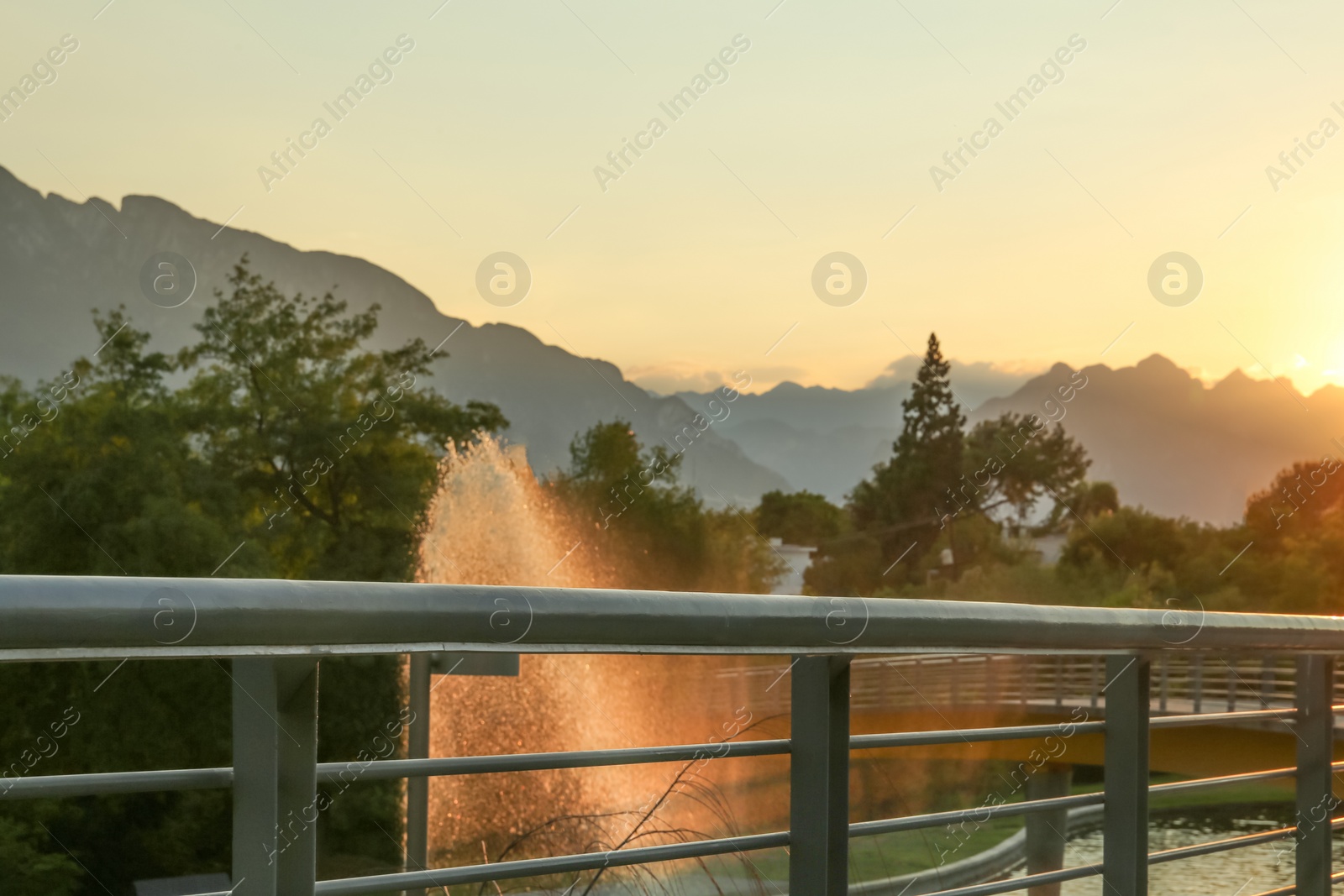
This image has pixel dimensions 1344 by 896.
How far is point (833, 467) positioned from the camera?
7831 cm

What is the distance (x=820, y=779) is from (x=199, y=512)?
91.2 ft

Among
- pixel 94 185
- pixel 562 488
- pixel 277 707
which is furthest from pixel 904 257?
pixel 277 707

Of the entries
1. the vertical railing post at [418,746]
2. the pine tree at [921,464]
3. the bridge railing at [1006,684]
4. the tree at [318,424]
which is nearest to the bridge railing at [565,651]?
the vertical railing post at [418,746]

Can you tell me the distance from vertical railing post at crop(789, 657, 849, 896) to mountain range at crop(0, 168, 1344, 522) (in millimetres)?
18954

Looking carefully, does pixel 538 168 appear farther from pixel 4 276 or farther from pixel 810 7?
pixel 4 276

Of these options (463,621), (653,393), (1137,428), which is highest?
(653,393)

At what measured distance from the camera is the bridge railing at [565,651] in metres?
0.86

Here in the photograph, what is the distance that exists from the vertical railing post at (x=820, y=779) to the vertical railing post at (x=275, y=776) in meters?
0.57

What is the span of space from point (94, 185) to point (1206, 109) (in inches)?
1553

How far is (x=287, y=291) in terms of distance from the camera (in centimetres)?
3578

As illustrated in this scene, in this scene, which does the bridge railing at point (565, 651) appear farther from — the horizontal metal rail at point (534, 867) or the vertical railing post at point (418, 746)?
the vertical railing post at point (418, 746)

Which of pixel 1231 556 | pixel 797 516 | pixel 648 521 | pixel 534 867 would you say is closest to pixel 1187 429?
pixel 797 516

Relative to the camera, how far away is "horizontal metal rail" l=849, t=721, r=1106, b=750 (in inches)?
56.6

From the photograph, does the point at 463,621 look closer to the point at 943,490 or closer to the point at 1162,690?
the point at 1162,690
